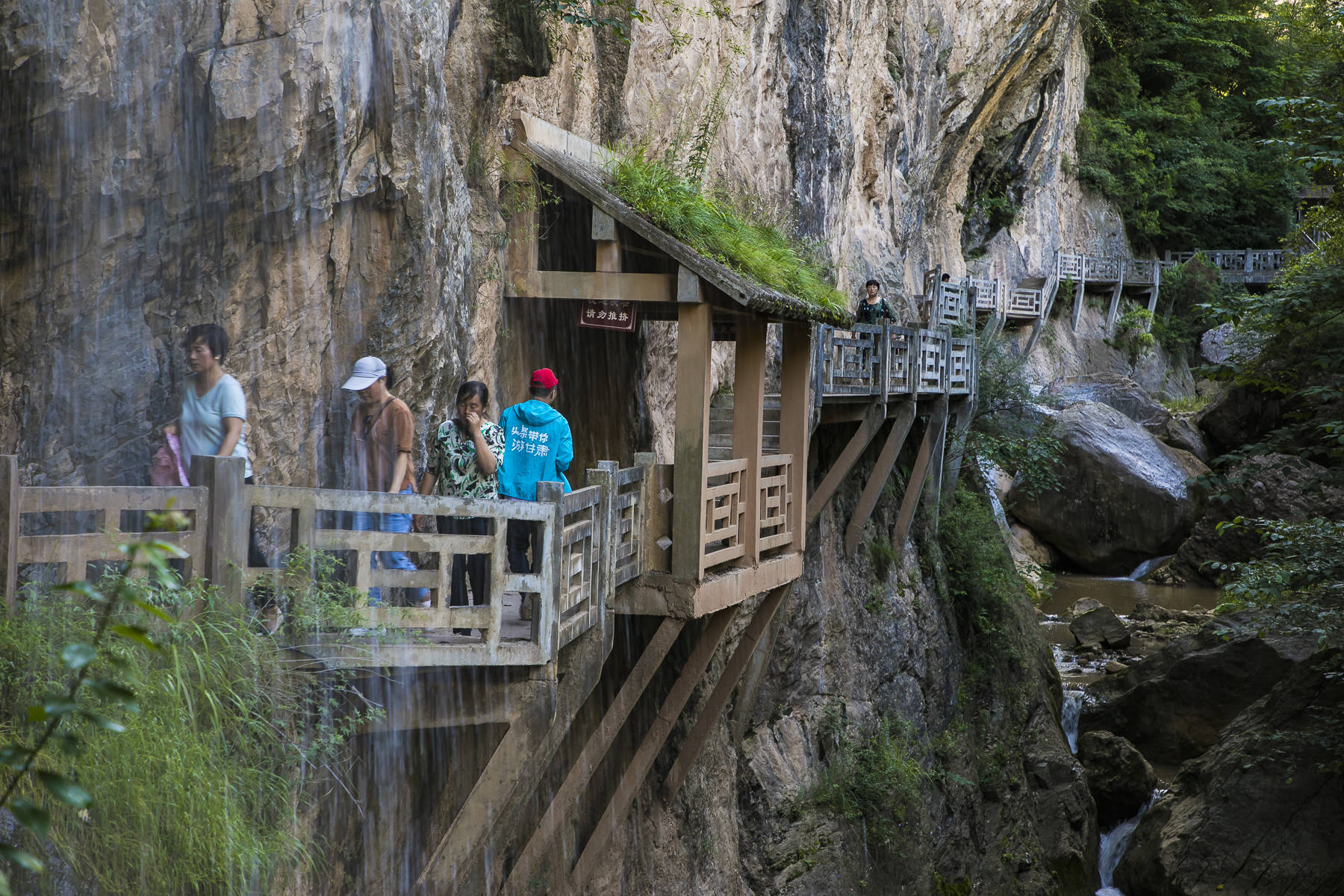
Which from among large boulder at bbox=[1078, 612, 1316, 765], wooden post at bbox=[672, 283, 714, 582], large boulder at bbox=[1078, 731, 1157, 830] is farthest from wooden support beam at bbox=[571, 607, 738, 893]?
large boulder at bbox=[1078, 612, 1316, 765]

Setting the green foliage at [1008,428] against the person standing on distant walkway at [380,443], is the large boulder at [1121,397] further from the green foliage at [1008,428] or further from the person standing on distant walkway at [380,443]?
the person standing on distant walkway at [380,443]

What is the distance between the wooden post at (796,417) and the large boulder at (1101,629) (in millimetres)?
14677

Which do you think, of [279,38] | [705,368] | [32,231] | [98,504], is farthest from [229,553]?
Result: [705,368]

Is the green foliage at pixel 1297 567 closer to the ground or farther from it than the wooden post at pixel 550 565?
closer to the ground

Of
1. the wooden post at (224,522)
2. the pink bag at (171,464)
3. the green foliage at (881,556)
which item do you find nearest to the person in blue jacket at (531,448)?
the pink bag at (171,464)

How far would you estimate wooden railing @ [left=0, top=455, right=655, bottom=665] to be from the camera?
432 centimetres

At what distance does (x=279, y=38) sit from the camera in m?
6.18

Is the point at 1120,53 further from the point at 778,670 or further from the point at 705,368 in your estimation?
the point at 705,368

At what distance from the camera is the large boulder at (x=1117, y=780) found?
55.6ft

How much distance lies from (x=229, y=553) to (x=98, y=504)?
1.75 feet

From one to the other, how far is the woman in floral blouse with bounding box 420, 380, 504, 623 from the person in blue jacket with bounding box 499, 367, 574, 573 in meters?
0.25

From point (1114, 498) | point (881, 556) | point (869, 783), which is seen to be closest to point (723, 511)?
point (869, 783)

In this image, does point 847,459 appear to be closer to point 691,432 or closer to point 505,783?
point 691,432

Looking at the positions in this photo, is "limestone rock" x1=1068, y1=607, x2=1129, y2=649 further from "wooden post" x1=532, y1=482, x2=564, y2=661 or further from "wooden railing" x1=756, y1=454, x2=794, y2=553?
"wooden post" x1=532, y1=482, x2=564, y2=661
